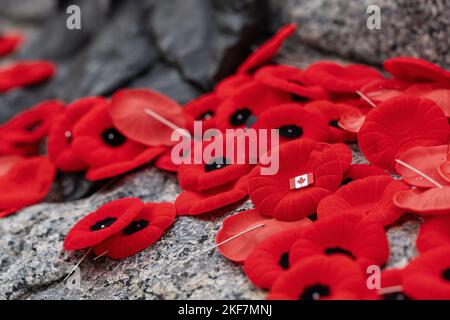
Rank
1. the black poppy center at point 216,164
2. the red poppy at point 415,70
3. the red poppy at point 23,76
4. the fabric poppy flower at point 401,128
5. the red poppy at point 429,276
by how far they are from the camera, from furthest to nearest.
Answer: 1. the red poppy at point 23,76
2. the red poppy at point 415,70
3. the black poppy center at point 216,164
4. the fabric poppy flower at point 401,128
5. the red poppy at point 429,276

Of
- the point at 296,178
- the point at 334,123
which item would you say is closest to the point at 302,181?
the point at 296,178

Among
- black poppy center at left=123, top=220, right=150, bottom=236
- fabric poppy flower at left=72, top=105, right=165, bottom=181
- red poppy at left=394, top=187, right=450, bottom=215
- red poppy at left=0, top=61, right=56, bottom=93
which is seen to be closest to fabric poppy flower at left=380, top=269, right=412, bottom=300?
red poppy at left=394, top=187, right=450, bottom=215

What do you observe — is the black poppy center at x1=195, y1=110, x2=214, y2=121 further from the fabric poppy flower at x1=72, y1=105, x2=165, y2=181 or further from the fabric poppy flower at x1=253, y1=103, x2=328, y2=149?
the fabric poppy flower at x1=253, y1=103, x2=328, y2=149

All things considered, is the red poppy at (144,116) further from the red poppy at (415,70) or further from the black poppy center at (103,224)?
the red poppy at (415,70)

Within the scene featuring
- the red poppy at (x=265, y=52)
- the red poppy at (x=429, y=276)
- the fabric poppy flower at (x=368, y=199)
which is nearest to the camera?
the red poppy at (x=429, y=276)

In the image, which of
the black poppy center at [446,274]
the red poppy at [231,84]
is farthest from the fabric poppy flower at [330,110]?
the black poppy center at [446,274]
